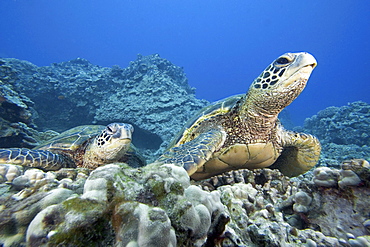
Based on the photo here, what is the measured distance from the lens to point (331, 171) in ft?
4.55

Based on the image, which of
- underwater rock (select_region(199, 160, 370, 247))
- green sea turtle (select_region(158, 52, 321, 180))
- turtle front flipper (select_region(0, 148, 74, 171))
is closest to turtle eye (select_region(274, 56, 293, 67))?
green sea turtle (select_region(158, 52, 321, 180))

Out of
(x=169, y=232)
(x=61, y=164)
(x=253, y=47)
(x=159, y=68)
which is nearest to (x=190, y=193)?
(x=169, y=232)

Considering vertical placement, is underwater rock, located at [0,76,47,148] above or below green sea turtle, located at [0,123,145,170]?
above

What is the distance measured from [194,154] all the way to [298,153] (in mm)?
2313

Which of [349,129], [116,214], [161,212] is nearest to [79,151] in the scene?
[116,214]

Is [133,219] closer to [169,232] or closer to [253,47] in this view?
[169,232]

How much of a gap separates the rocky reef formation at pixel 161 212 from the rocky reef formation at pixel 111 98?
632cm

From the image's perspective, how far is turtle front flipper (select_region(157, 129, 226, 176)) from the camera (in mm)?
1743

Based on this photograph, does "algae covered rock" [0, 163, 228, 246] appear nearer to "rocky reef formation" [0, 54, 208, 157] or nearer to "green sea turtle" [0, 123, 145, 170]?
"green sea turtle" [0, 123, 145, 170]

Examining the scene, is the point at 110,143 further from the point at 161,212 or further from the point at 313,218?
the point at 313,218

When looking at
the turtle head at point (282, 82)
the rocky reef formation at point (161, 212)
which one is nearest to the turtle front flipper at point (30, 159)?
the rocky reef formation at point (161, 212)

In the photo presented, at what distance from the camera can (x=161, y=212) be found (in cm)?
70

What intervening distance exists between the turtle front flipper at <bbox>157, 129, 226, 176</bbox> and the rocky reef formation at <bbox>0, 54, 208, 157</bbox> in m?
5.33

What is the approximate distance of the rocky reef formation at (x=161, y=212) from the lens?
2.08 ft
